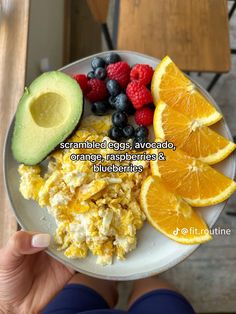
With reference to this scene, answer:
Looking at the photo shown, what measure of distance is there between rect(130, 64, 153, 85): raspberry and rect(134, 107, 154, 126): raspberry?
0.07 m

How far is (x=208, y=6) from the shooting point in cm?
115

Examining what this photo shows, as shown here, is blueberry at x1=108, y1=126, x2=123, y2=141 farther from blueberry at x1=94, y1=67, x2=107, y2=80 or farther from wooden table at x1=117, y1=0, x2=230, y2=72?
wooden table at x1=117, y1=0, x2=230, y2=72

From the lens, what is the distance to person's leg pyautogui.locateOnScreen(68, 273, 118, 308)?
44.9 inches

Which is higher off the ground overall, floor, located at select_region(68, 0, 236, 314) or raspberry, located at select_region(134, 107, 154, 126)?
raspberry, located at select_region(134, 107, 154, 126)

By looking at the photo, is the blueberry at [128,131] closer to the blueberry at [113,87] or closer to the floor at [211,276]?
the blueberry at [113,87]

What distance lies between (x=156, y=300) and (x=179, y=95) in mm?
631

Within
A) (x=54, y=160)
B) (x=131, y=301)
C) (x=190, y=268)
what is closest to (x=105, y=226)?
(x=54, y=160)

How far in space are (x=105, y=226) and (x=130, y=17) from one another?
71cm

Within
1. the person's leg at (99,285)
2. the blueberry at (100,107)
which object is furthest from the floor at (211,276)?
the blueberry at (100,107)

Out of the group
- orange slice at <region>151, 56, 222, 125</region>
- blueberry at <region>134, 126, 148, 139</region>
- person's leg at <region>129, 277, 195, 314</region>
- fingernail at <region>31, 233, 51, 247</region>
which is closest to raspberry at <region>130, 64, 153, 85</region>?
orange slice at <region>151, 56, 222, 125</region>

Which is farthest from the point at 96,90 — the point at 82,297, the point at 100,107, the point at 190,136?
the point at 82,297

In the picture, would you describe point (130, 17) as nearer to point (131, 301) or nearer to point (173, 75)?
point (173, 75)

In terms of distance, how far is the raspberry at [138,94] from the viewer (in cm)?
89

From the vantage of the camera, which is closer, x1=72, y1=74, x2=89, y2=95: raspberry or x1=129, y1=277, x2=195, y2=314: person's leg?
x1=72, y1=74, x2=89, y2=95: raspberry
